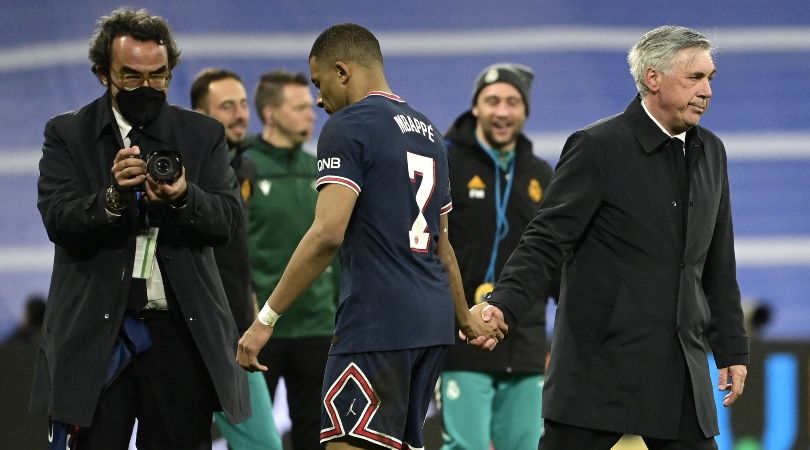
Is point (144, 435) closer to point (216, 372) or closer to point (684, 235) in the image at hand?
point (216, 372)

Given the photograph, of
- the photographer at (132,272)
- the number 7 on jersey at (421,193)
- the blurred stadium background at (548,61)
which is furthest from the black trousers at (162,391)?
the blurred stadium background at (548,61)

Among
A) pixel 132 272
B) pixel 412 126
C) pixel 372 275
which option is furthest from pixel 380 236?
pixel 132 272

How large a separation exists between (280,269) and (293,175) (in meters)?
0.47

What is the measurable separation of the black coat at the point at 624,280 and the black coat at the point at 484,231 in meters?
1.69

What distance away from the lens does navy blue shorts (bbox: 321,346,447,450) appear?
3.97 metres

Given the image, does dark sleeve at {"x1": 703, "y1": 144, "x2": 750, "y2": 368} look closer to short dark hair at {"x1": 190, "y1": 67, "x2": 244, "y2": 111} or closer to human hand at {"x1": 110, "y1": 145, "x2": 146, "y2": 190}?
human hand at {"x1": 110, "y1": 145, "x2": 146, "y2": 190}

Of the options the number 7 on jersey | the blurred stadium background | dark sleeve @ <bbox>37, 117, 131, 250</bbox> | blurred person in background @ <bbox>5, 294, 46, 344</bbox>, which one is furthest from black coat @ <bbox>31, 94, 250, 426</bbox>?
the blurred stadium background

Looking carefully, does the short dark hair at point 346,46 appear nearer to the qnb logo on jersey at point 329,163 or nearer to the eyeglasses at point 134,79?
the qnb logo on jersey at point 329,163

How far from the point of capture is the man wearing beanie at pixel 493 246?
19.6 feet

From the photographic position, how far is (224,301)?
14.0 feet

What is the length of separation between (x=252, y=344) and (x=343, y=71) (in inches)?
34.4

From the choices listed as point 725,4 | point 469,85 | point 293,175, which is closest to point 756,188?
point 725,4

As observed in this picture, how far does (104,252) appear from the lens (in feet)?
13.2

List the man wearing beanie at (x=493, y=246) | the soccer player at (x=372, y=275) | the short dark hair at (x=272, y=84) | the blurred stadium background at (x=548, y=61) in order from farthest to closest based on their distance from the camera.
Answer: the blurred stadium background at (x=548, y=61) → the short dark hair at (x=272, y=84) → the man wearing beanie at (x=493, y=246) → the soccer player at (x=372, y=275)
